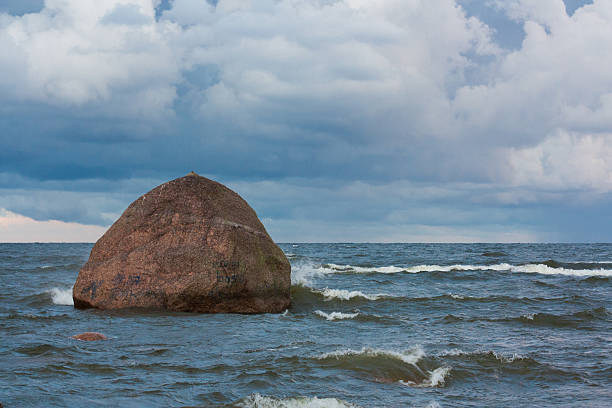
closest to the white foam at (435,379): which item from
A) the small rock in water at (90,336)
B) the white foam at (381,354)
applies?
the white foam at (381,354)

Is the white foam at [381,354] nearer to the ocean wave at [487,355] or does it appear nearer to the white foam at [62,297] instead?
the ocean wave at [487,355]

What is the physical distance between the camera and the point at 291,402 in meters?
6.68

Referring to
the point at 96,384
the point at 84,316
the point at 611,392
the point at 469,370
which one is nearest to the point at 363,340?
the point at 469,370

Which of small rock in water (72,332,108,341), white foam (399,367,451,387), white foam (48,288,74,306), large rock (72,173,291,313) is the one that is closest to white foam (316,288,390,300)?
large rock (72,173,291,313)

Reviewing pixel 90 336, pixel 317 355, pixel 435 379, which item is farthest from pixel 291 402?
pixel 90 336

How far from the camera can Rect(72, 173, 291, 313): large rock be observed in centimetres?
1277

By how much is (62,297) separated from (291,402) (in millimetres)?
11372

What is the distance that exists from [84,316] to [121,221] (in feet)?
8.71

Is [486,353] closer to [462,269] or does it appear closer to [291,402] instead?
[291,402]

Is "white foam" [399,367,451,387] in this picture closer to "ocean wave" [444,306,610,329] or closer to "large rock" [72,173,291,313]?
"ocean wave" [444,306,610,329]

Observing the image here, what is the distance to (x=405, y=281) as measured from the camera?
2388 centimetres

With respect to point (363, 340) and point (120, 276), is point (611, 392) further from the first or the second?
point (120, 276)

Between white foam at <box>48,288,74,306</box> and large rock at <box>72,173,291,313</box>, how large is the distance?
1.94 m

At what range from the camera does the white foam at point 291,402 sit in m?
6.56
